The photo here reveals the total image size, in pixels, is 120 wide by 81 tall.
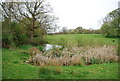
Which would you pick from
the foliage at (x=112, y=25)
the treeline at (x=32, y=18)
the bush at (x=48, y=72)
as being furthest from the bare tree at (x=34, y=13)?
the bush at (x=48, y=72)

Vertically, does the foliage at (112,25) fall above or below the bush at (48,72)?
above

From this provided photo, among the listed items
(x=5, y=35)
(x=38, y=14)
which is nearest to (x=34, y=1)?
(x=38, y=14)

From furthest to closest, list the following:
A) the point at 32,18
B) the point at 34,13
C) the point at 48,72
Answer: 1. the point at 32,18
2. the point at 34,13
3. the point at 48,72

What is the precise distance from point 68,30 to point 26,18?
13.1 m

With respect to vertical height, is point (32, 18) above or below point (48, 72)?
above

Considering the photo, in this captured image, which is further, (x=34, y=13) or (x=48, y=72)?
(x=34, y=13)

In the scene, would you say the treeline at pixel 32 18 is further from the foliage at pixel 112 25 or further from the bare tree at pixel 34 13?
the foliage at pixel 112 25

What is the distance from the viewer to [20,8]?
1720 cm

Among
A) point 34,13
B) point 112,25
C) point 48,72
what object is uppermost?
point 34,13

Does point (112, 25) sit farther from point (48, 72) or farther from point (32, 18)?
point (48, 72)

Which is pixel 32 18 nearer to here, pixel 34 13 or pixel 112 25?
pixel 34 13

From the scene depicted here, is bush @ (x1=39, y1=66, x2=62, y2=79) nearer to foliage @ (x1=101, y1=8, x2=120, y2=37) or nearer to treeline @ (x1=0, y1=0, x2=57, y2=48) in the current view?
treeline @ (x1=0, y1=0, x2=57, y2=48)

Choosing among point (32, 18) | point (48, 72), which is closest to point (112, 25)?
point (32, 18)

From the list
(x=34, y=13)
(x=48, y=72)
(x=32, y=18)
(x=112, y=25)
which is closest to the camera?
(x=48, y=72)
